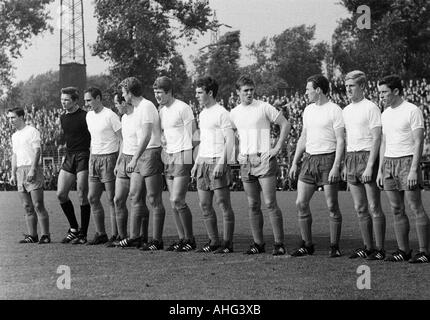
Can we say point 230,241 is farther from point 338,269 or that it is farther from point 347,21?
point 347,21

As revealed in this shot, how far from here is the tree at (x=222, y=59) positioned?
14.0 meters

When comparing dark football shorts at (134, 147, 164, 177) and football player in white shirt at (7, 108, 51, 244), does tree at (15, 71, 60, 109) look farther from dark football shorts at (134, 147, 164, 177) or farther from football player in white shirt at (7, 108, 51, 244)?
dark football shorts at (134, 147, 164, 177)

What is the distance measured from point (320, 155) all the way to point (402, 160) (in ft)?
3.06

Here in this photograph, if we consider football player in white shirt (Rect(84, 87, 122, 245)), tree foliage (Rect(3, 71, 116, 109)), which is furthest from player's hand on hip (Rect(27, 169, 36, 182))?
tree foliage (Rect(3, 71, 116, 109))

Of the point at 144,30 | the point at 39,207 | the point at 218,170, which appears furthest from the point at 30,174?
the point at 144,30

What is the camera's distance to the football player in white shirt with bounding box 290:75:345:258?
921 centimetres

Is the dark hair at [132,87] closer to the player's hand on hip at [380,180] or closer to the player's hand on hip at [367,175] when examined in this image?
the player's hand on hip at [367,175]

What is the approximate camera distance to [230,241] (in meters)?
9.80

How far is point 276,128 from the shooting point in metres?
23.9

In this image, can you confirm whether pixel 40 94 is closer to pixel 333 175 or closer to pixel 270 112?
pixel 270 112

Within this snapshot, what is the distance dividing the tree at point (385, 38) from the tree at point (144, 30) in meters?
3.53
